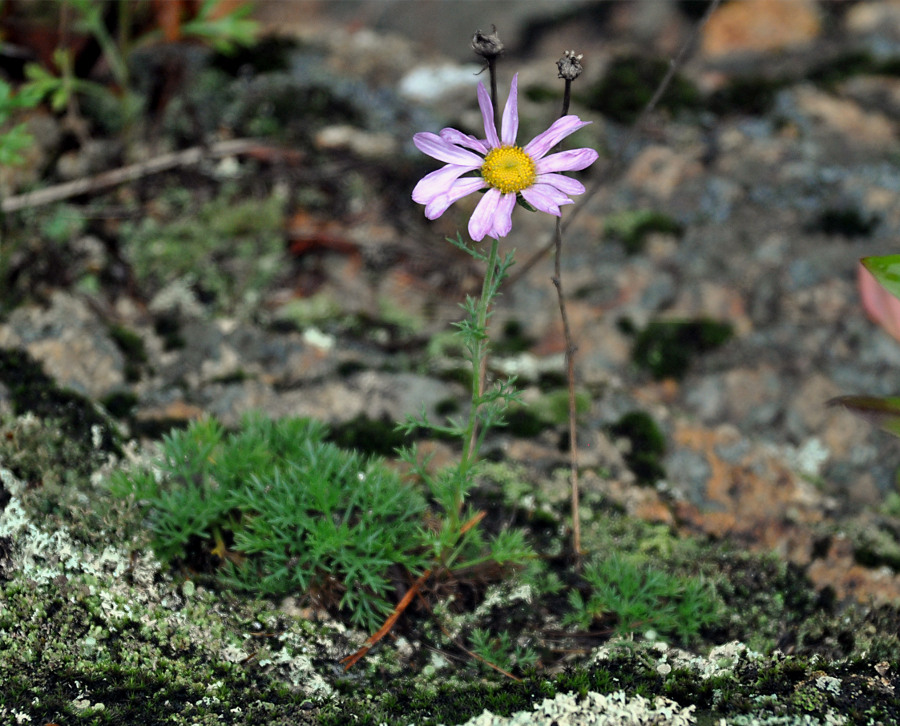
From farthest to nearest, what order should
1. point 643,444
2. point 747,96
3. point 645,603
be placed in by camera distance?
point 747,96, point 643,444, point 645,603

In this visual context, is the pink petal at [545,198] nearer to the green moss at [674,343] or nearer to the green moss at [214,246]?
the green moss at [674,343]

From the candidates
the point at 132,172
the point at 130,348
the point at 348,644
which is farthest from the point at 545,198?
the point at 132,172

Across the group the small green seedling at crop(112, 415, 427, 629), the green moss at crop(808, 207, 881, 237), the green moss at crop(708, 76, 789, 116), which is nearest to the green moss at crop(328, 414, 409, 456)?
the small green seedling at crop(112, 415, 427, 629)

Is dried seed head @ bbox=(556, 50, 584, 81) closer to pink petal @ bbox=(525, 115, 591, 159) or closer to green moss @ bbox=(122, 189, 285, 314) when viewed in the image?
pink petal @ bbox=(525, 115, 591, 159)

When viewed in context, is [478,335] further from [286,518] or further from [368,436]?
[368,436]

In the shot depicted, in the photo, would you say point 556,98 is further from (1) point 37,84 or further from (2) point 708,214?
(1) point 37,84

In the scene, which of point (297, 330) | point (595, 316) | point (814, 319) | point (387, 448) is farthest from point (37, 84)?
point (814, 319)
